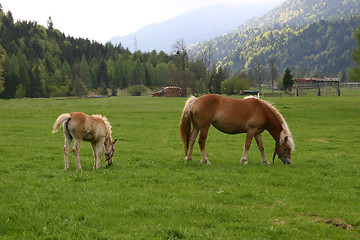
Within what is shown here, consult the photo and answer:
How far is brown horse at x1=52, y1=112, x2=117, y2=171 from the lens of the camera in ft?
38.5

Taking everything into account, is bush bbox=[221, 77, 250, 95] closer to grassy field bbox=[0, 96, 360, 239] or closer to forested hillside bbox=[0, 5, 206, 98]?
forested hillside bbox=[0, 5, 206, 98]

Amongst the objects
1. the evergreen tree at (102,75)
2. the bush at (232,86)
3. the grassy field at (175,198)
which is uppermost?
the evergreen tree at (102,75)

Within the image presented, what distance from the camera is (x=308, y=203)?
864cm

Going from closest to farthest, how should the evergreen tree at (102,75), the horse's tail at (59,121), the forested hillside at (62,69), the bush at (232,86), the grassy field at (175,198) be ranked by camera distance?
the grassy field at (175,198), the horse's tail at (59,121), the forested hillside at (62,69), the bush at (232,86), the evergreen tree at (102,75)

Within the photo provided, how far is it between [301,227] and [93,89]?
15971 centimetres

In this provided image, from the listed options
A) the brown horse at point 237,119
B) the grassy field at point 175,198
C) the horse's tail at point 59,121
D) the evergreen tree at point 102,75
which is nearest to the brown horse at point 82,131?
the horse's tail at point 59,121

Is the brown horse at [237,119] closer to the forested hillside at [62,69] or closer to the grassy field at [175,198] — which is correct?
the grassy field at [175,198]

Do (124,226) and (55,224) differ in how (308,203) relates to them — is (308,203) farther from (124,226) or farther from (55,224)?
(55,224)

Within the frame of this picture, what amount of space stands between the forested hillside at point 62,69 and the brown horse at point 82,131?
9590 centimetres

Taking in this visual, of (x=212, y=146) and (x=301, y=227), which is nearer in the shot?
(x=301, y=227)

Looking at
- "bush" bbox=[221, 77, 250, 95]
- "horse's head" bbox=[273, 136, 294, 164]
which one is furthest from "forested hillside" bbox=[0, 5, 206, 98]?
"horse's head" bbox=[273, 136, 294, 164]

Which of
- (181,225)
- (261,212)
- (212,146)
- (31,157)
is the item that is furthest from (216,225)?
(212,146)

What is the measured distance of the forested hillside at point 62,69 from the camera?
11169 centimetres

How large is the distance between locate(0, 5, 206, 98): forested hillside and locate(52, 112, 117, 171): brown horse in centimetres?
9590
